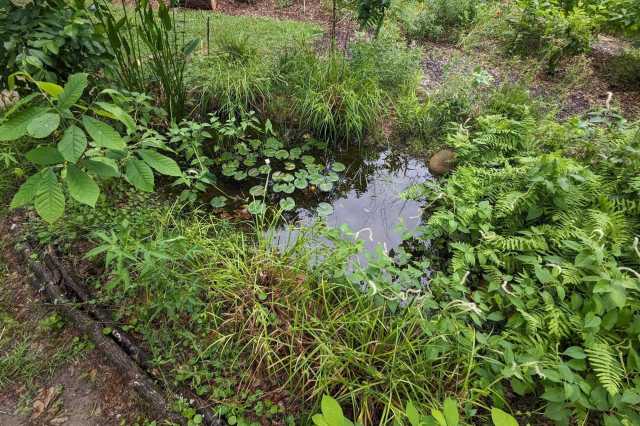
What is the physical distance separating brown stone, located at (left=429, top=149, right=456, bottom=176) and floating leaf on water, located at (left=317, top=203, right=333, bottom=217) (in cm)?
107

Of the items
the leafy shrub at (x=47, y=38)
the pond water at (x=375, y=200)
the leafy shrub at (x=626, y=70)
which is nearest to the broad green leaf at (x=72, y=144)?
the leafy shrub at (x=47, y=38)

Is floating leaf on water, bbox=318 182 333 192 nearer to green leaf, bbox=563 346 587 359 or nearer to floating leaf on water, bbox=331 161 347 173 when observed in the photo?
floating leaf on water, bbox=331 161 347 173

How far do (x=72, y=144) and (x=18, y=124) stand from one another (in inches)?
7.6

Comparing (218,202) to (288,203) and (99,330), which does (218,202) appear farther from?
(99,330)

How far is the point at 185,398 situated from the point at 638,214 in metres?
2.65

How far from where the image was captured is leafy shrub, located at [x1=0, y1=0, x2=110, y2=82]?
2203mm

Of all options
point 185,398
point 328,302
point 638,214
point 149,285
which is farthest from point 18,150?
point 638,214

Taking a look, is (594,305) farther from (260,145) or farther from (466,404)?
(260,145)

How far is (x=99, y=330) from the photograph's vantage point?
1840 mm

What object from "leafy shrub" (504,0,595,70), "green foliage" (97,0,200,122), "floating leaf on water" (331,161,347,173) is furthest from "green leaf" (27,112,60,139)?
"leafy shrub" (504,0,595,70)

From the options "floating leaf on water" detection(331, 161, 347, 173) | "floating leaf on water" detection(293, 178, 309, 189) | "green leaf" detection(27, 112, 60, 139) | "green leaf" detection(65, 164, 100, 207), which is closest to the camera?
"green leaf" detection(27, 112, 60, 139)

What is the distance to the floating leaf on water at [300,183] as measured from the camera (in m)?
3.11

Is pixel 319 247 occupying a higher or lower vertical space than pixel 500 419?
lower

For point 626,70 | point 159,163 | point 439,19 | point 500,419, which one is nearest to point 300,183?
point 159,163
